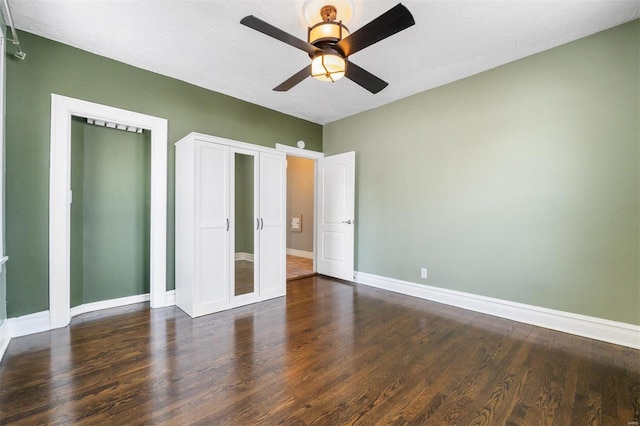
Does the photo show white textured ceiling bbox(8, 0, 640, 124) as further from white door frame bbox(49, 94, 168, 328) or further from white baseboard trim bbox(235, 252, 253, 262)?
white baseboard trim bbox(235, 252, 253, 262)

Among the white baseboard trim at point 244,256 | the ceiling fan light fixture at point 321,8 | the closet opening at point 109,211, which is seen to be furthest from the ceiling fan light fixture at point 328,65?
the closet opening at point 109,211

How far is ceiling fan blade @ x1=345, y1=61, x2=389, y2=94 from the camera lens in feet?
7.73

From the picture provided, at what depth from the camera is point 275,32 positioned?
6.26 ft

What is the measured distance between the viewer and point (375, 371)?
202cm

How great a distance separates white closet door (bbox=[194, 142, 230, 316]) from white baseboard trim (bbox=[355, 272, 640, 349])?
234 cm

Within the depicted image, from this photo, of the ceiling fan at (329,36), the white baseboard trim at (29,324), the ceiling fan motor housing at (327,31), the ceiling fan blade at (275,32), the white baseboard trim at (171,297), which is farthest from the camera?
the white baseboard trim at (171,297)

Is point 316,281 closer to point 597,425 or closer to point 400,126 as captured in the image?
point 400,126

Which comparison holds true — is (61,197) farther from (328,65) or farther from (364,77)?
(364,77)

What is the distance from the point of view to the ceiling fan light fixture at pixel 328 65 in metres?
2.10

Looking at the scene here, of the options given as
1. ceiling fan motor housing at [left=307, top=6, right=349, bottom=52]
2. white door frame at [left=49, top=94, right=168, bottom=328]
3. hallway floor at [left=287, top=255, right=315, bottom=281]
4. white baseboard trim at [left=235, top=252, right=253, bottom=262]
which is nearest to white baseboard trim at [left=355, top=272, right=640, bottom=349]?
hallway floor at [left=287, top=255, right=315, bottom=281]

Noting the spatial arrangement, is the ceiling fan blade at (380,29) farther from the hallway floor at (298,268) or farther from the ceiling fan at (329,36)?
the hallway floor at (298,268)

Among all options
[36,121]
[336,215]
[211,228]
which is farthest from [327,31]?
[336,215]

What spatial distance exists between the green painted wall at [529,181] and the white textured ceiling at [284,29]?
1.07 ft

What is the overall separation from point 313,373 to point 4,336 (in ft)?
8.25
